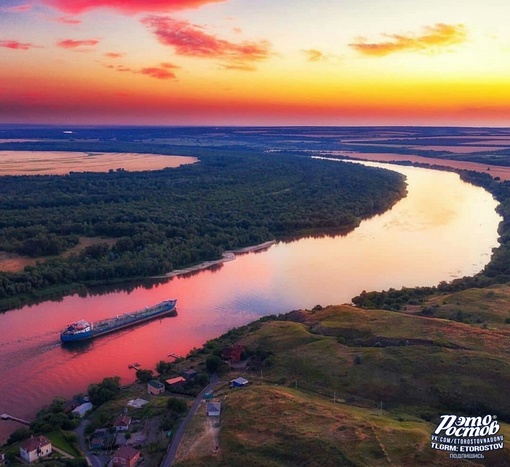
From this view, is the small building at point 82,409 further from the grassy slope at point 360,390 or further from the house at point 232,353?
the house at point 232,353

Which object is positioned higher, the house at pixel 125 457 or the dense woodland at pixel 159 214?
the dense woodland at pixel 159 214

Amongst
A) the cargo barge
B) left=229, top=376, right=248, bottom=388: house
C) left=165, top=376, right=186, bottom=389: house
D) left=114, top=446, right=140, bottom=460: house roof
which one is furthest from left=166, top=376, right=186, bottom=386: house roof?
the cargo barge

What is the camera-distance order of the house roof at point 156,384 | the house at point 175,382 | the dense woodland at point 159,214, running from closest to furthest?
1. the house roof at point 156,384
2. the house at point 175,382
3. the dense woodland at point 159,214

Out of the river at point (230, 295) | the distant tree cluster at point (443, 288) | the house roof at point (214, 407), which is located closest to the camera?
the house roof at point (214, 407)

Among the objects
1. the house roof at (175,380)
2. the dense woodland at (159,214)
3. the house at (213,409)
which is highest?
the dense woodland at (159,214)

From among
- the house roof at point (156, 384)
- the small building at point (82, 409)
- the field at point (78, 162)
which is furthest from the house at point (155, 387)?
the field at point (78, 162)

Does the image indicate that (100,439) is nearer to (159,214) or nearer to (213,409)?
(213,409)

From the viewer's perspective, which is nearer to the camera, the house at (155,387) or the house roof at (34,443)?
the house roof at (34,443)
